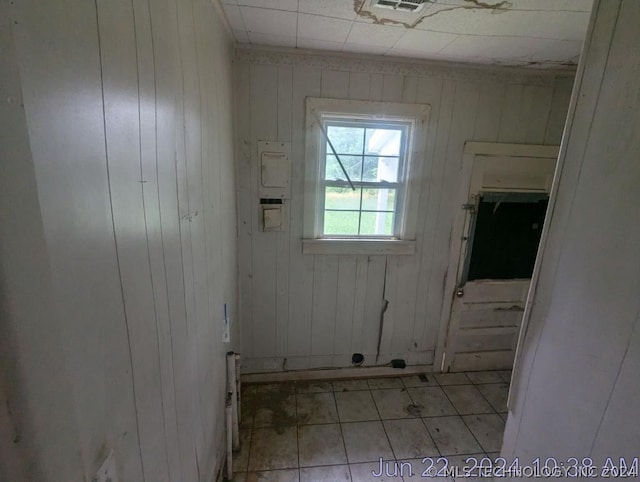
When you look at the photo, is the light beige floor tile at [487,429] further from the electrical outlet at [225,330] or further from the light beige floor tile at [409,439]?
the electrical outlet at [225,330]

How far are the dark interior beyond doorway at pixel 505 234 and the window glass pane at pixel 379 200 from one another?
68 cm

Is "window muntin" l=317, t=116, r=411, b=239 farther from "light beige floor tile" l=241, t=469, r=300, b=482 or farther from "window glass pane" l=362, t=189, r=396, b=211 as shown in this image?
"light beige floor tile" l=241, t=469, r=300, b=482

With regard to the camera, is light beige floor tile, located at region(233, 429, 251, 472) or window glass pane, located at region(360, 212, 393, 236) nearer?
light beige floor tile, located at region(233, 429, 251, 472)

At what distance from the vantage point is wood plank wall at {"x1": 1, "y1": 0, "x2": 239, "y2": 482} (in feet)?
1.17

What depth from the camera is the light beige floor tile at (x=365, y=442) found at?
1.81 metres

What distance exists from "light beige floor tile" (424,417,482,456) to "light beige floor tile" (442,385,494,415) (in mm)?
138

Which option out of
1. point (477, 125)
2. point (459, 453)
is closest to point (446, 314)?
point (459, 453)

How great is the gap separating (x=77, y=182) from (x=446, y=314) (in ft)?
8.44

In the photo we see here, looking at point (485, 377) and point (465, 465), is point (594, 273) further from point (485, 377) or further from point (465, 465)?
point (485, 377)

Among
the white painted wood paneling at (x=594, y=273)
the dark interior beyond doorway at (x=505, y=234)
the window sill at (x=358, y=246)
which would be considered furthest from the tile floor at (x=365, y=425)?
the white painted wood paneling at (x=594, y=273)

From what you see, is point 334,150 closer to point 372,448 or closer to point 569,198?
point 569,198

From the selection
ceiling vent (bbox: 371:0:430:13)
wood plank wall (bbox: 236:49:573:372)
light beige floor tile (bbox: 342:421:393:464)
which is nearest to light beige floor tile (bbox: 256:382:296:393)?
wood plank wall (bbox: 236:49:573:372)

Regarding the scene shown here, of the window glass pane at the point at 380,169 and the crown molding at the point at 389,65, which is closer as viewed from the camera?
the crown molding at the point at 389,65

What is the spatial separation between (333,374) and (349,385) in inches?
6.1
